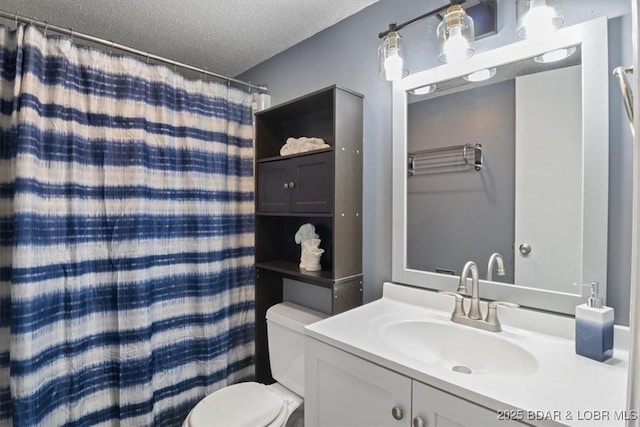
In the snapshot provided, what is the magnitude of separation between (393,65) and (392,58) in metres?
0.03

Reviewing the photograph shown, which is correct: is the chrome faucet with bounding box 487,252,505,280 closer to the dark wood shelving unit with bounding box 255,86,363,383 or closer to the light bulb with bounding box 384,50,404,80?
the dark wood shelving unit with bounding box 255,86,363,383

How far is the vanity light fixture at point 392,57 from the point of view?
4.13ft

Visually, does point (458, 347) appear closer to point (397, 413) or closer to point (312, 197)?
point (397, 413)

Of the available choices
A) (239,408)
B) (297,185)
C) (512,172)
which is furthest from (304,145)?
(239,408)

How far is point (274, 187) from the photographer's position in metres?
1.69

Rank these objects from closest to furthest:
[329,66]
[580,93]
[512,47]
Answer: [580,93], [512,47], [329,66]

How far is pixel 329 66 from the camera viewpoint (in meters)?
1.67

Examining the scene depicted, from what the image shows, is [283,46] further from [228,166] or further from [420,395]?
[420,395]

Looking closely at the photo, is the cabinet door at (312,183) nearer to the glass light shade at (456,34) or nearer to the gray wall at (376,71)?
the gray wall at (376,71)

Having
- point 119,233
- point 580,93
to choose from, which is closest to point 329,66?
point 580,93

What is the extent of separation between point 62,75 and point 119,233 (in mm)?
721

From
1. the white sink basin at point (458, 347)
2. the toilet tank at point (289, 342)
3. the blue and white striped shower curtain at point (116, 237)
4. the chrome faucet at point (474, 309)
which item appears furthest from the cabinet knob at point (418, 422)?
the blue and white striped shower curtain at point (116, 237)

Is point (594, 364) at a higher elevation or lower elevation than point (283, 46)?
lower

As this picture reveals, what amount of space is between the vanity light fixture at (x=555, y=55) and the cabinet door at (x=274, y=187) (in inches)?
43.6
